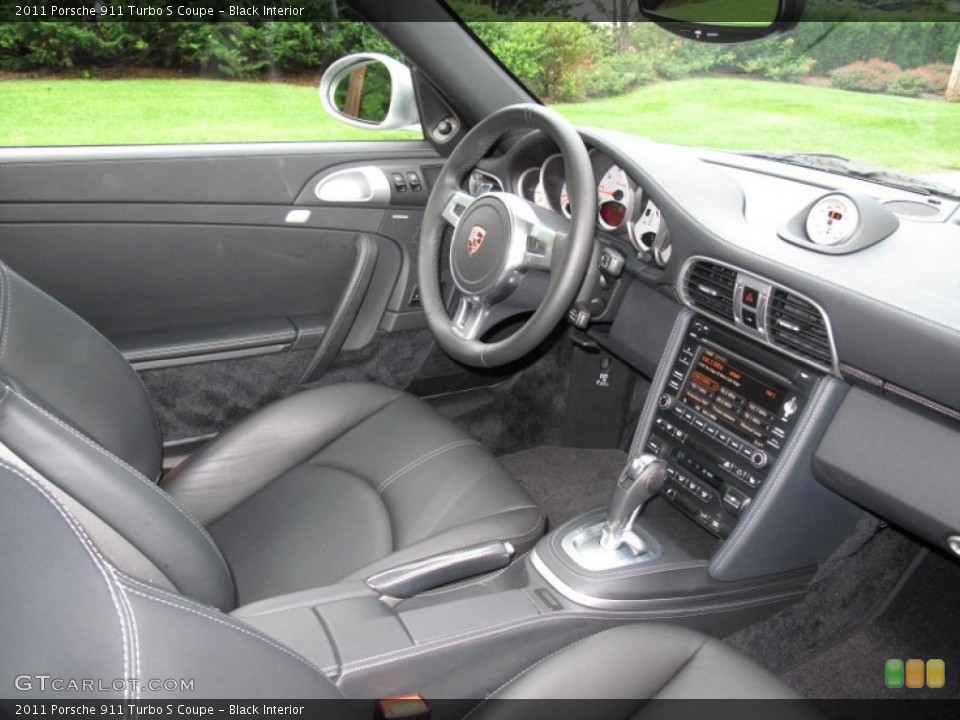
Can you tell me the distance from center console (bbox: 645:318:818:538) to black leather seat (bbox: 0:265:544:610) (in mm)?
359

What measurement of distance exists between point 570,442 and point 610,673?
1.59 meters

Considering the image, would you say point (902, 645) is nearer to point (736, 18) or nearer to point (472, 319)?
point (472, 319)

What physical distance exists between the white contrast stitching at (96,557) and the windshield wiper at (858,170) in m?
1.73

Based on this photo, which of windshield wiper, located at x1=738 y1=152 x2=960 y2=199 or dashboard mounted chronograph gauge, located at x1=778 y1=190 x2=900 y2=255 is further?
windshield wiper, located at x1=738 y1=152 x2=960 y2=199

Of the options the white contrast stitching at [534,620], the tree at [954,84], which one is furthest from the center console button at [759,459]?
the tree at [954,84]

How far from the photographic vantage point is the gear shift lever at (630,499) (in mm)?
1591

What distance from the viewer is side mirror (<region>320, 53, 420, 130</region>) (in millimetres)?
2449

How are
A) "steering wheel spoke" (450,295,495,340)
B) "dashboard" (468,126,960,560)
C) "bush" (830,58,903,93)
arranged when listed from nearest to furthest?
"dashboard" (468,126,960,560) → "bush" (830,58,903,93) → "steering wheel spoke" (450,295,495,340)

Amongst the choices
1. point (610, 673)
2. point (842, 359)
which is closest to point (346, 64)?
point (842, 359)

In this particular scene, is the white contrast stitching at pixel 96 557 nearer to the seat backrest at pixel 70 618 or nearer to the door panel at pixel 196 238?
the seat backrest at pixel 70 618

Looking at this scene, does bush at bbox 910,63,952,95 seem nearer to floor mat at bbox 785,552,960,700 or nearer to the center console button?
the center console button

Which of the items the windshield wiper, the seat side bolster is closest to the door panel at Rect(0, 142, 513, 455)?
the seat side bolster

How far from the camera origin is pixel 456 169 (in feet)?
6.59

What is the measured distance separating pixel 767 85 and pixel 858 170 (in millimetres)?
285
